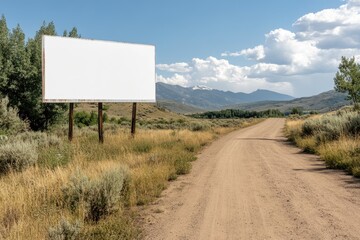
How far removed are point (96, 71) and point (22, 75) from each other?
7348mm

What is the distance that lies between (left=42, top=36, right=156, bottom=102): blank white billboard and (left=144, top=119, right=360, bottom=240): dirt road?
8.43 meters

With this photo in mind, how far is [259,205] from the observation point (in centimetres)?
730

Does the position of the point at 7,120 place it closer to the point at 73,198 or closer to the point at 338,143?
the point at 73,198

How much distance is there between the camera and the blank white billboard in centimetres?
1616

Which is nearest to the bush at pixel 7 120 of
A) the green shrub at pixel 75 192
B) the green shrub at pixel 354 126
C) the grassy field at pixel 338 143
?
the green shrub at pixel 75 192

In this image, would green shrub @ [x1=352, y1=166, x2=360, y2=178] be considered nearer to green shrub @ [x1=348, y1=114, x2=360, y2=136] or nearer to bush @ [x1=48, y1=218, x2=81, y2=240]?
green shrub @ [x1=348, y1=114, x2=360, y2=136]

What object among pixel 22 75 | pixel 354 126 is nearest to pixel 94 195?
pixel 354 126

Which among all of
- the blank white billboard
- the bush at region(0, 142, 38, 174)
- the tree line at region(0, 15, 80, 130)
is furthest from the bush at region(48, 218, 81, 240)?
the tree line at region(0, 15, 80, 130)

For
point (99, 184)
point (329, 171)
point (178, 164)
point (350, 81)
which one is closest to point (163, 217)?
point (99, 184)

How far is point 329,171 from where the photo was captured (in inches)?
433

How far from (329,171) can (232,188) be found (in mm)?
4010

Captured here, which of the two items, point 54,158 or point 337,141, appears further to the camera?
point 337,141

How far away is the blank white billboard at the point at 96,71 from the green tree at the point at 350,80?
74.2 ft

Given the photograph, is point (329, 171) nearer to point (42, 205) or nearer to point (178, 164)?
point (178, 164)
